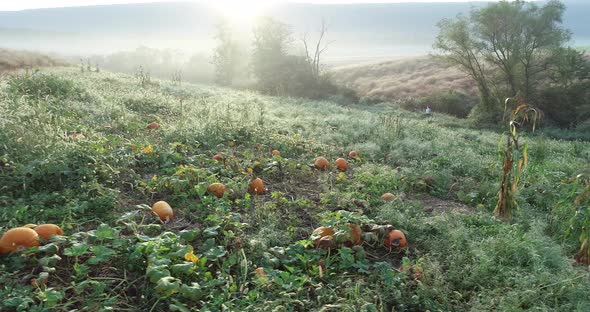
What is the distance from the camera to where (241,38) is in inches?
2057

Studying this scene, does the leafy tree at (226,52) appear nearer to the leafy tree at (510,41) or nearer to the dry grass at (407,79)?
the dry grass at (407,79)

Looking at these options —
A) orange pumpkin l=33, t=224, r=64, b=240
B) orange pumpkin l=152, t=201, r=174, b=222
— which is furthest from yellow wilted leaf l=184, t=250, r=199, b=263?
orange pumpkin l=33, t=224, r=64, b=240

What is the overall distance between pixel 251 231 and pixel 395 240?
149 centimetres

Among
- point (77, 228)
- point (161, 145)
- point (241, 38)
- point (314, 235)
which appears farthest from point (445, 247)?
point (241, 38)

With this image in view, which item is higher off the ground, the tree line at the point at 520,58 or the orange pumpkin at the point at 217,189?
the tree line at the point at 520,58

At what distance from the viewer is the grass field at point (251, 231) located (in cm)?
323

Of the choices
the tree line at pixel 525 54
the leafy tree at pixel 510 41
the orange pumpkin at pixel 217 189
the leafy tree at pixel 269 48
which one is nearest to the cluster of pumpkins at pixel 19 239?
the orange pumpkin at pixel 217 189

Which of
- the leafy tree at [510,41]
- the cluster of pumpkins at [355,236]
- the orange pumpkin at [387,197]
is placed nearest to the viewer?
the cluster of pumpkins at [355,236]

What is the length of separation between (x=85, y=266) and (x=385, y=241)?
2.83 meters

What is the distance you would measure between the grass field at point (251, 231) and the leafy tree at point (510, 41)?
24050 mm

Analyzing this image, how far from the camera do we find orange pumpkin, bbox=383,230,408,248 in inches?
169

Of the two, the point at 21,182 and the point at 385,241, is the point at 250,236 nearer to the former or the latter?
the point at 385,241

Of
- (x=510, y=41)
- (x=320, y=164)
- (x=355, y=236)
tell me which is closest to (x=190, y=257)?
(x=355, y=236)

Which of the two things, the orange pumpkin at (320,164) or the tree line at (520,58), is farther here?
the tree line at (520,58)
